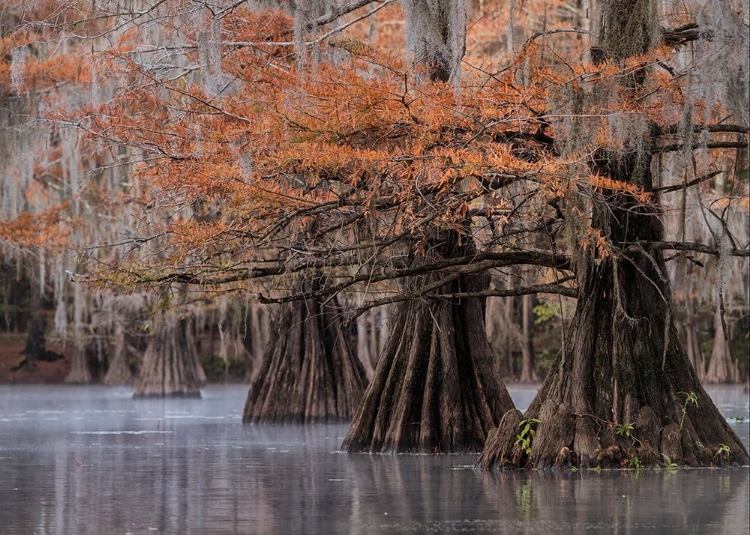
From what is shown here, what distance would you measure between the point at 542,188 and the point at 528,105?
36.8 inches

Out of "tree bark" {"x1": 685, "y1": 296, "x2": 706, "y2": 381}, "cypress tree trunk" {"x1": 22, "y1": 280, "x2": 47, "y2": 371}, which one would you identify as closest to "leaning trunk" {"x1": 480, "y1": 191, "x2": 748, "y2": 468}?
"tree bark" {"x1": 685, "y1": 296, "x2": 706, "y2": 381}

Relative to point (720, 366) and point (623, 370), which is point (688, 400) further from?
point (720, 366)

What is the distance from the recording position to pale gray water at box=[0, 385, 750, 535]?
30.6 ft

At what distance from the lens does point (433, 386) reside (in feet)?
53.2

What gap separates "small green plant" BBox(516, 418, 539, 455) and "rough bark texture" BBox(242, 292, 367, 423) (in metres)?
9.91

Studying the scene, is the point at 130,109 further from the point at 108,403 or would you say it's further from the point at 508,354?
the point at 508,354

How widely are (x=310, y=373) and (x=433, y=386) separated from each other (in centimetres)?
772

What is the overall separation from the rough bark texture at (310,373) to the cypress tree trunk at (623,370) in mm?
9528

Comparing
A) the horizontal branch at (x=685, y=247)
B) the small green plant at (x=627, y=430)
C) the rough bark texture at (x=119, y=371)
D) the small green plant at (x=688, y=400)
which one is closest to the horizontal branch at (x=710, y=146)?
the horizontal branch at (x=685, y=247)

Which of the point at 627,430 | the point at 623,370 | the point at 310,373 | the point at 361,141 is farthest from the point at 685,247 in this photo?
the point at 310,373

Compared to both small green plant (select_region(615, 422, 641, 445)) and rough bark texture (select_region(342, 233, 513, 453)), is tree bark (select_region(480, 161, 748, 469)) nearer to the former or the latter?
small green plant (select_region(615, 422, 641, 445))

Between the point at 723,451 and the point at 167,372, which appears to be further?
the point at 167,372

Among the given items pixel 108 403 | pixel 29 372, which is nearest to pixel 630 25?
pixel 108 403

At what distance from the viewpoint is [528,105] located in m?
13.3
